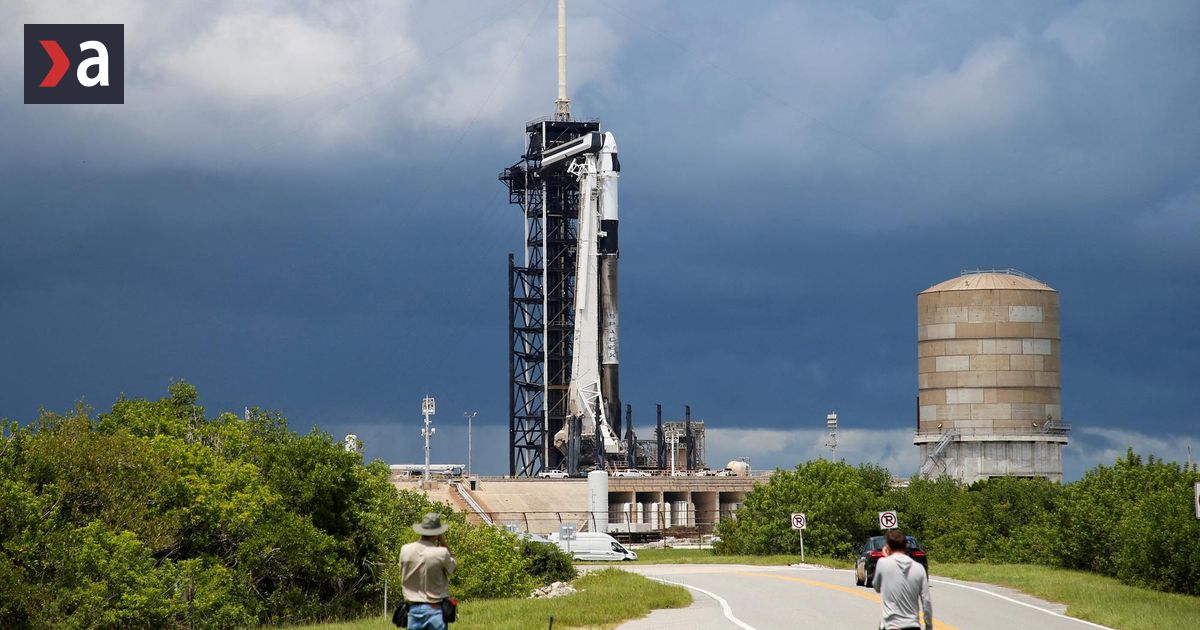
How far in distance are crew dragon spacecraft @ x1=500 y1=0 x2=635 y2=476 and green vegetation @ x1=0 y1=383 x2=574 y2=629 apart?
227ft

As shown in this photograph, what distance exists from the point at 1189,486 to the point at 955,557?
20.8m

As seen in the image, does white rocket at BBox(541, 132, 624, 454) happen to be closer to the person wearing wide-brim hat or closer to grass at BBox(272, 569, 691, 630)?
grass at BBox(272, 569, 691, 630)

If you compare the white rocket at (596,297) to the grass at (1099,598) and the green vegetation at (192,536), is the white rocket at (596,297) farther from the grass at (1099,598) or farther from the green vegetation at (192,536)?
the green vegetation at (192,536)

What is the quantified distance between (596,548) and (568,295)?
196ft

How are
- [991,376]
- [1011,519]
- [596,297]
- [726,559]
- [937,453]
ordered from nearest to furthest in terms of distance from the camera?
[726,559] < [1011,519] < [991,376] < [937,453] < [596,297]

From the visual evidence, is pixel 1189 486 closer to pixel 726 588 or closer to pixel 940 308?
pixel 726 588

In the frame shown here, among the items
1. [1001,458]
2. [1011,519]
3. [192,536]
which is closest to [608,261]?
[1001,458]

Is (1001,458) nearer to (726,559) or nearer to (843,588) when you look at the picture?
→ (726,559)

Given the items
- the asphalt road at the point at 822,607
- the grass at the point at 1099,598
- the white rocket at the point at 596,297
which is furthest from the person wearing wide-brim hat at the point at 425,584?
the white rocket at the point at 596,297

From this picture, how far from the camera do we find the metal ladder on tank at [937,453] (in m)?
102

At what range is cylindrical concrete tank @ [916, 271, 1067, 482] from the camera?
100m

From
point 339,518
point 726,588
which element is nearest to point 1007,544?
point 726,588

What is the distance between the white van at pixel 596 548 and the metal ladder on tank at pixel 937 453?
155 feet

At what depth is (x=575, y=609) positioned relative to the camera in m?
28.5
